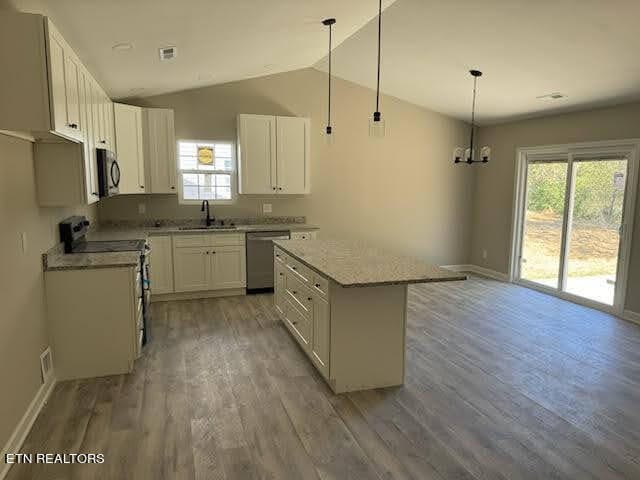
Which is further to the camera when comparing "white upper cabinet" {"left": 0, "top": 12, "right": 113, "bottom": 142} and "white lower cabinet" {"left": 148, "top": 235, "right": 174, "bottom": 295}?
"white lower cabinet" {"left": 148, "top": 235, "right": 174, "bottom": 295}

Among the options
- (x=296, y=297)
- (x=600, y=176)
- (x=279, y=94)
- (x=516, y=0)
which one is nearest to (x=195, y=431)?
(x=296, y=297)

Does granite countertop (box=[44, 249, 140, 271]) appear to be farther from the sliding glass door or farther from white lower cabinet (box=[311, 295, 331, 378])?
the sliding glass door

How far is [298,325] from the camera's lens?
3.59 metres

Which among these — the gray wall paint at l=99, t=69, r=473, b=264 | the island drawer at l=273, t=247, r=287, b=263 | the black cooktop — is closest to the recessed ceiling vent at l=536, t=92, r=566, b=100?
the gray wall paint at l=99, t=69, r=473, b=264

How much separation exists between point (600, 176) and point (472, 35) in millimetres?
2484

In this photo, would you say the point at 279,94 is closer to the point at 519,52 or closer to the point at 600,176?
the point at 519,52

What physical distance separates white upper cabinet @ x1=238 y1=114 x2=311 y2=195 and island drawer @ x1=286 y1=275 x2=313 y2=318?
2062 mm

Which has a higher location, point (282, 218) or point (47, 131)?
point (47, 131)

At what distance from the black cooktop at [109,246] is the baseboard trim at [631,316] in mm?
5009

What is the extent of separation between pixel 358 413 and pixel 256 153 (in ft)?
12.1

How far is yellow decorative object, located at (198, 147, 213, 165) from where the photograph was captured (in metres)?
5.58

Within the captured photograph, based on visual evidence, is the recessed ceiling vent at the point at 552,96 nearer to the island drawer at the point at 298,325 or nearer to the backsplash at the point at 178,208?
the backsplash at the point at 178,208

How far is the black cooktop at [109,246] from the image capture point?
342cm

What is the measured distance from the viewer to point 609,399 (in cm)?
288
